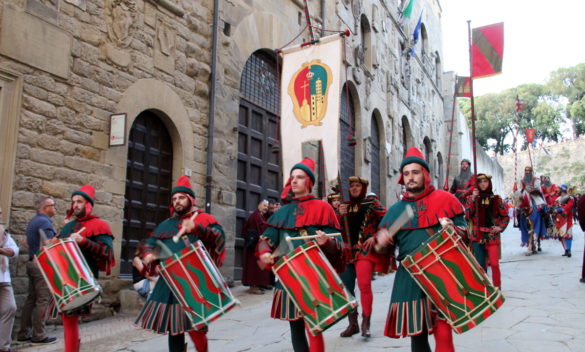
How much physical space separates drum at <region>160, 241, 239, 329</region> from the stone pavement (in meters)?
1.62

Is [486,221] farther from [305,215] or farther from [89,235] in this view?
[89,235]

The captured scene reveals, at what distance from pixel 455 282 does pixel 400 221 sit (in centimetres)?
53

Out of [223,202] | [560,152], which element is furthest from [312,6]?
[560,152]

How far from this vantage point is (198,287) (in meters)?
3.96

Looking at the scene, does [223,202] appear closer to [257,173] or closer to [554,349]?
[257,173]

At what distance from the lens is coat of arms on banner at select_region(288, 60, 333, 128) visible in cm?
889

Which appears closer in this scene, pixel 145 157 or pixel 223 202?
pixel 145 157

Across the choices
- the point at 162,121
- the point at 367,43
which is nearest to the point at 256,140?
the point at 162,121

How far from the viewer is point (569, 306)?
Result: 6766mm

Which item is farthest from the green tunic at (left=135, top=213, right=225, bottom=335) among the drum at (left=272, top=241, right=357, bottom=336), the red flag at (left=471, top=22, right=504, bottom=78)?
the red flag at (left=471, top=22, right=504, bottom=78)

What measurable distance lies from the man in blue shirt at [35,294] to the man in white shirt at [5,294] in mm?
323

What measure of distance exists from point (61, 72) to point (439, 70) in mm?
28370

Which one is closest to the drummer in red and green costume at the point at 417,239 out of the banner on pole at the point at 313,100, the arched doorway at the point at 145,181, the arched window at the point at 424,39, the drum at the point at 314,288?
the drum at the point at 314,288

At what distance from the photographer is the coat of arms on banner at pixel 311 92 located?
889 centimetres
